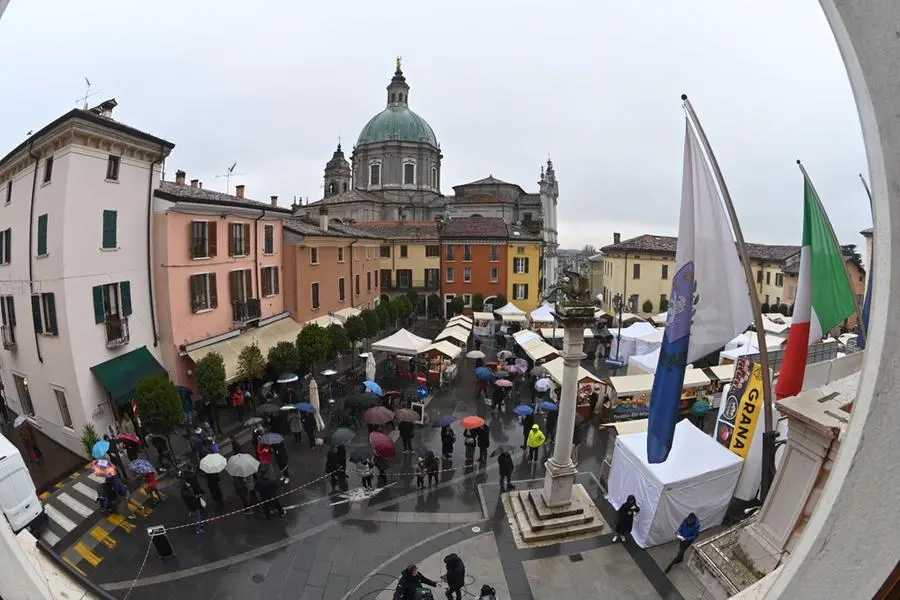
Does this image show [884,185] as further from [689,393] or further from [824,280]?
[689,393]

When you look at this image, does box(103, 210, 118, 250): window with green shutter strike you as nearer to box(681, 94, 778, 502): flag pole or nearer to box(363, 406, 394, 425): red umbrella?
box(363, 406, 394, 425): red umbrella

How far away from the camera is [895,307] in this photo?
1.53 meters

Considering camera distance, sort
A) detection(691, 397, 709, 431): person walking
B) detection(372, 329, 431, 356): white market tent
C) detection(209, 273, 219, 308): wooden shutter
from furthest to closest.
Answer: detection(372, 329, 431, 356): white market tent, detection(209, 273, 219, 308): wooden shutter, detection(691, 397, 709, 431): person walking

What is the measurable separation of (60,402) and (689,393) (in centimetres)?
2124

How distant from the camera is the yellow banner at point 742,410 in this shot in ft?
35.9

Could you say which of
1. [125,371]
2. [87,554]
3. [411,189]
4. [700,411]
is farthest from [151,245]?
[411,189]

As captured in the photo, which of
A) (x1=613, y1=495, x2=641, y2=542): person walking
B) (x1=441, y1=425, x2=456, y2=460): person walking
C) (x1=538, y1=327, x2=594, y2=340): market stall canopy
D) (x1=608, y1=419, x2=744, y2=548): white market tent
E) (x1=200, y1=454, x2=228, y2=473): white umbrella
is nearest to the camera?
(x1=608, y1=419, x2=744, y2=548): white market tent

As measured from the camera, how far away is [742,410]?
11352 mm

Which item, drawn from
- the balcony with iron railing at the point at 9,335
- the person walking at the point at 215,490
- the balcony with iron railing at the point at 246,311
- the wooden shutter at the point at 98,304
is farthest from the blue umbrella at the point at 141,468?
the balcony with iron railing at the point at 246,311

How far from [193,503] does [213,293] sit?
412 inches

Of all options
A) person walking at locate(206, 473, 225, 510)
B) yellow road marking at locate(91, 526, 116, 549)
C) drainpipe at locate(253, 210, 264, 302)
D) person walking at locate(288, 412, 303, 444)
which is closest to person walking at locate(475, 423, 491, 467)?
person walking at locate(288, 412, 303, 444)

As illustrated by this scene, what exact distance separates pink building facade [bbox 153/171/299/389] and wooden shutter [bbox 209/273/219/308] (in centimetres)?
4

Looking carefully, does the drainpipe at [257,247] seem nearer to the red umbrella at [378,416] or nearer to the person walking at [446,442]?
the red umbrella at [378,416]

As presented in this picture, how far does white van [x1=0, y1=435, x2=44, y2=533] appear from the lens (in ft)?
31.3
